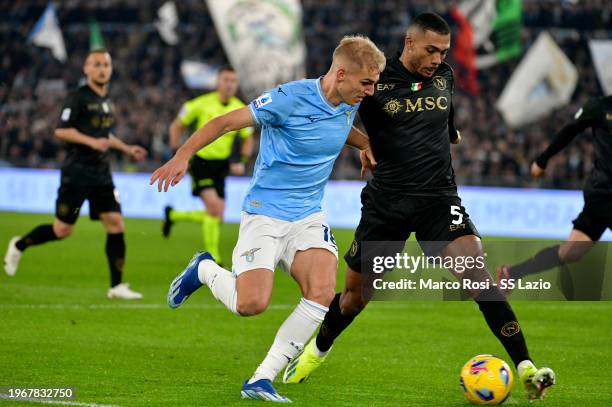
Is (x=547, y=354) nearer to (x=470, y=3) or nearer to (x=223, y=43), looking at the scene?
(x=470, y=3)

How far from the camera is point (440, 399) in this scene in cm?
640

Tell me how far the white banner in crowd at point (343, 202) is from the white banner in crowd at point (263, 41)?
7676 millimetres

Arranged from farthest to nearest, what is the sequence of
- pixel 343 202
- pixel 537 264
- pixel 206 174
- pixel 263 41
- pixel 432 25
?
pixel 263 41
pixel 343 202
pixel 206 174
pixel 537 264
pixel 432 25

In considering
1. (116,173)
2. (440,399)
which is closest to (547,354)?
(440,399)

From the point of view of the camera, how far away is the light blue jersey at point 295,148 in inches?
249

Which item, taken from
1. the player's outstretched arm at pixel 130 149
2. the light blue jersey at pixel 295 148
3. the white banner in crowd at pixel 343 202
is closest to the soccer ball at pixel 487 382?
the light blue jersey at pixel 295 148

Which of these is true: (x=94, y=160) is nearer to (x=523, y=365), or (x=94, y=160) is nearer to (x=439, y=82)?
(x=439, y=82)

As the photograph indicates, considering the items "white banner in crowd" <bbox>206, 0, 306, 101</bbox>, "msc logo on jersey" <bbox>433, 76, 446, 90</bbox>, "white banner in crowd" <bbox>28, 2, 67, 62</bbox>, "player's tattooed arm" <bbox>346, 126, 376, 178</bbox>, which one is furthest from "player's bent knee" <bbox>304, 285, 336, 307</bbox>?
"white banner in crowd" <bbox>28, 2, 67, 62</bbox>

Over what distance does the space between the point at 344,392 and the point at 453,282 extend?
1098mm

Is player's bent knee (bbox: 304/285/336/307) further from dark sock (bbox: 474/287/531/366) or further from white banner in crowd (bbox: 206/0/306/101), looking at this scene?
white banner in crowd (bbox: 206/0/306/101)

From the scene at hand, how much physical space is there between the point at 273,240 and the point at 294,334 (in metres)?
0.57

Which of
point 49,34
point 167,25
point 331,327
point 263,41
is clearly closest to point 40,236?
point 331,327

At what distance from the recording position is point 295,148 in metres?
6.39

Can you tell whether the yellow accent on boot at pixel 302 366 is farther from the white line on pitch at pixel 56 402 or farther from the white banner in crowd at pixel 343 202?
the white banner in crowd at pixel 343 202
